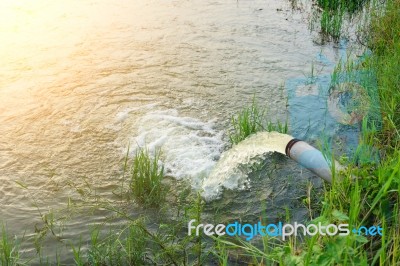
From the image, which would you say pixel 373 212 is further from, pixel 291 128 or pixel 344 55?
pixel 344 55

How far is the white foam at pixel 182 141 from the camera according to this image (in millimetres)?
4371

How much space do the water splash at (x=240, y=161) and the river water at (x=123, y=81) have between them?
0.14 m

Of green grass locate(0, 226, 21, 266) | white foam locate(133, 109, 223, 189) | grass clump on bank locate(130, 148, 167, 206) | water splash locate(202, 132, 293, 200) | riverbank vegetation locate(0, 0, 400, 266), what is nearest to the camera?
riverbank vegetation locate(0, 0, 400, 266)

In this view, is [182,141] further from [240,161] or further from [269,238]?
[269,238]

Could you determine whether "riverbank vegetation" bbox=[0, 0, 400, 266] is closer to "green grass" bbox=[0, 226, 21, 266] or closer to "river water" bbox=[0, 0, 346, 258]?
"green grass" bbox=[0, 226, 21, 266]

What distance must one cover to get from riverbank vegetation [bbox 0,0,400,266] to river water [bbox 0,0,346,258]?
14.5 inches

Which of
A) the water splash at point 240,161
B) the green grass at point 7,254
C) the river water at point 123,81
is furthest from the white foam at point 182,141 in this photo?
the green grass at point 7,254

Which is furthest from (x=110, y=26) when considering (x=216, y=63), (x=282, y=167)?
(x=282, y=167)

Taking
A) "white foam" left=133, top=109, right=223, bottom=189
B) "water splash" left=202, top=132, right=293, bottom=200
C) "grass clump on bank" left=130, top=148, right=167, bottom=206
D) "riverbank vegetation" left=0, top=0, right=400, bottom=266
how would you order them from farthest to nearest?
"white foam" left=133, top=109, right=223, bottom=189 → "water splash" left=202, top=132, right=293, bottom=200 → "grass clump on bank" left=130, top=148, right=167, bottom=206 → "riverbank vegetation" left=0, top=0, right=400, bottom=266

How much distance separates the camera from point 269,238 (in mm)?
2902

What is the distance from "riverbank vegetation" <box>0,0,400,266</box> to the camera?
233 centimetres

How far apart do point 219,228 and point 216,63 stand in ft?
12.4

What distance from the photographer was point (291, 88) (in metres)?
6.14

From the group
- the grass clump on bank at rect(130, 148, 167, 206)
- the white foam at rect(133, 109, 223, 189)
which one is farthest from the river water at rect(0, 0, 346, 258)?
the grass clump on bank at rect(130, 148, 167, 206)
